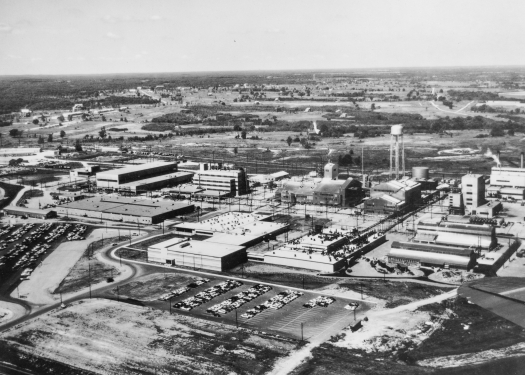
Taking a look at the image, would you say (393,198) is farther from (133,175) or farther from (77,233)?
(133,175)

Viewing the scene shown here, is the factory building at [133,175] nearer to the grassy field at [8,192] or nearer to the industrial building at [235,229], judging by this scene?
the grassy field at [8,192]

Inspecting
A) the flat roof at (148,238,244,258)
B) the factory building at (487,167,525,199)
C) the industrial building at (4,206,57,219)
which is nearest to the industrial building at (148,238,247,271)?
the flat roof at (148,238,244,258)

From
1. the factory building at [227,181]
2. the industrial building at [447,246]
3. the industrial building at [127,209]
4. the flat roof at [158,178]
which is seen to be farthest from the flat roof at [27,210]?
the industrial building at [447,246]

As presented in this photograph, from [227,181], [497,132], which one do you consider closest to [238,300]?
[227,181]

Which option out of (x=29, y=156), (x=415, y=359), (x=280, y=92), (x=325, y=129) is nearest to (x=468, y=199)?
(x=415, y=359)

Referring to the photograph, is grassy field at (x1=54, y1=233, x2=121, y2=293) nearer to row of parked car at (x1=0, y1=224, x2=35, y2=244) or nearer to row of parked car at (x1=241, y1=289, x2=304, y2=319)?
row of parked car at (x1=0, y1=224, x2=35, y2=244)
